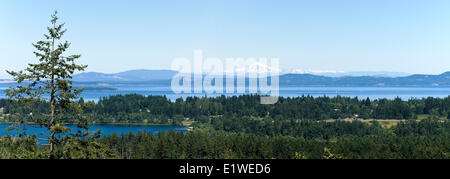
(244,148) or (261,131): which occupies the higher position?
(244,148)

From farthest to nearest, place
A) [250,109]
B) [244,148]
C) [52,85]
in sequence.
→ [250,109]
[244,148]
[52,85]

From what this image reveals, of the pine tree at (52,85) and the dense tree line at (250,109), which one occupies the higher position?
the pine tree at (52,85)

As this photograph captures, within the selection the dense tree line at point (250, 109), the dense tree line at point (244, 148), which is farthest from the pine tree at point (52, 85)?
the dense tree line at point (250, 109)

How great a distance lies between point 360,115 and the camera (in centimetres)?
10738

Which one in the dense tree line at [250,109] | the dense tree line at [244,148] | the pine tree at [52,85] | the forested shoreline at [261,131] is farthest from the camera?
the dense tree line at [250,109]

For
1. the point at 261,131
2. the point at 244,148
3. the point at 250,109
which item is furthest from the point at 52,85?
the point at 250,109

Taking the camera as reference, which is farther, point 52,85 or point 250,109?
point 250,109

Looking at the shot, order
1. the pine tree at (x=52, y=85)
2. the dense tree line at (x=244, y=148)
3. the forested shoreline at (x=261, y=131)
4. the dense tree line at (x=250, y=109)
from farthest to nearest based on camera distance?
the dense tree line at (x=250, y=109), the dense tree line at (x=244, y=148), the forested shoreline at (x=261, y=131), the pine tree at (x=52, y=85)

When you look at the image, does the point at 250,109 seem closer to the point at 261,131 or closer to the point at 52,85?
the point at 261,131

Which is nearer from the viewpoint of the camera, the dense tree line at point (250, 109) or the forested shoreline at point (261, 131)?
the forested shoreline at point (261, 131)

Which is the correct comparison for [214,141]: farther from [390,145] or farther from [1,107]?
[1,107]

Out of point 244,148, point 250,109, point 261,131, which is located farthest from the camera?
point 250,109

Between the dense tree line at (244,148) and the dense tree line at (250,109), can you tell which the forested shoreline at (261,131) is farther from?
the dense tree line at (250,109)
